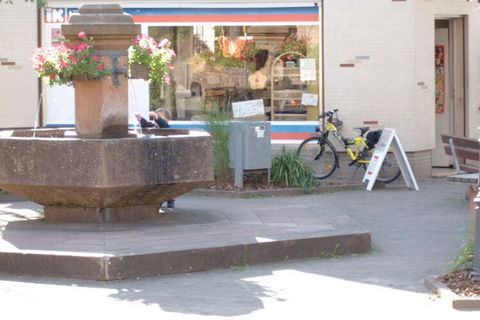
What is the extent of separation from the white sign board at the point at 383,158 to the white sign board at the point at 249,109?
2.54 m

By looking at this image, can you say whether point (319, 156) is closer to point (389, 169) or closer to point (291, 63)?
point (389, 169)

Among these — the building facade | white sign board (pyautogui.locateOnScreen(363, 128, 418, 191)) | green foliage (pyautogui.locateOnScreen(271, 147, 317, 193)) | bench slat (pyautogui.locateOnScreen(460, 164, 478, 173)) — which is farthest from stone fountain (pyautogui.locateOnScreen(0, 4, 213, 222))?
the building facade

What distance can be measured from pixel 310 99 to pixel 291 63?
0.74 meters

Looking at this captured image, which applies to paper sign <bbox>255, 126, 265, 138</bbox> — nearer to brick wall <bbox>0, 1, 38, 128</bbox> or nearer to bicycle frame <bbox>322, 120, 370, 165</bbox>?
bicycle frame <bbox>322, 120, 370, 165</bbox>

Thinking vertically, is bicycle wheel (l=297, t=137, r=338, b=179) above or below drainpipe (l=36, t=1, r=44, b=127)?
below

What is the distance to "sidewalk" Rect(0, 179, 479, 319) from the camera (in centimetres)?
815

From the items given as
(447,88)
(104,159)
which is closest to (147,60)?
(104,159)

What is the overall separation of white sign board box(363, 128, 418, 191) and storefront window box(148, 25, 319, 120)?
1.91 meters

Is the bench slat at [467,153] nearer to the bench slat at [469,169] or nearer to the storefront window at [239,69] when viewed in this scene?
the bench slat at [469,169]

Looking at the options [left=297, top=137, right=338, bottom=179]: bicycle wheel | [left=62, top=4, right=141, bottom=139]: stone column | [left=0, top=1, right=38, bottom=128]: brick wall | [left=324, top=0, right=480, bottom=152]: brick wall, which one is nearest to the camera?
[left=62, top=4, right=141, bottom=139]: stone column

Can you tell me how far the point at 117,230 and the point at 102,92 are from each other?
5.57ft

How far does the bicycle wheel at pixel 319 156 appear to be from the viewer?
55.5 ft

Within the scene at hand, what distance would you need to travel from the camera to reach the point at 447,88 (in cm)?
1872

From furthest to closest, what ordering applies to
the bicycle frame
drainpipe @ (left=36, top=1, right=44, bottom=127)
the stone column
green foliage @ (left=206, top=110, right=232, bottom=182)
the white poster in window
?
drainpipe @ (left=36, top=1, right=44, bottom=127) → the white poster in window → the bicycle frame → green foliage @ (left=206, top=110, right=232, bottom=182) → the stone column
